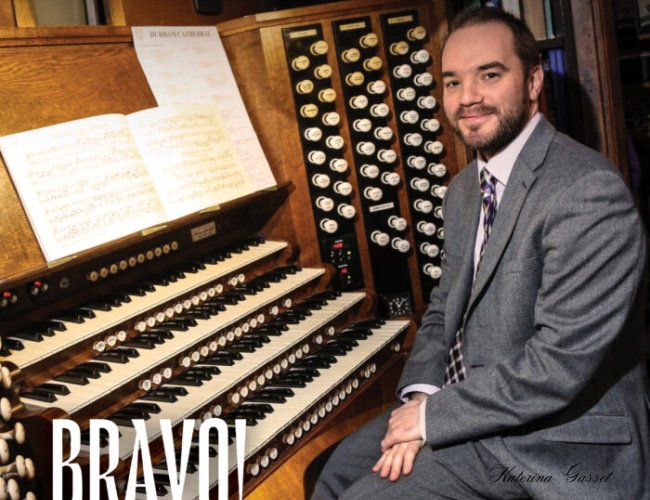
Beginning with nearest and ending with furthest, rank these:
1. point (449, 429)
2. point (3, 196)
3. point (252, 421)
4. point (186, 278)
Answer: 1. point (449, 429)
2. point (3, 196)
3. point (252, 421)
4. point (186, 278)

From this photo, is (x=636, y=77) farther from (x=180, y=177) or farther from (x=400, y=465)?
(x=400, y=465)

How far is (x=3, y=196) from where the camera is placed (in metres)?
2.51

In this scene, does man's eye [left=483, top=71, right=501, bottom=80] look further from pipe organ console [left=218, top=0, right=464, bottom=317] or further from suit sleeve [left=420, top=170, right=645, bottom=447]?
pipe organ console [left=218, top=0, right=464, bottom=317]

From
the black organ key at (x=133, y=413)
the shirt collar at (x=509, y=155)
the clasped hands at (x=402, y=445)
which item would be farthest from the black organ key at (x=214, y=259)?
the shirt collar at (x=509, y=155)

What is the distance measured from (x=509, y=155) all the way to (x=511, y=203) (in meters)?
0.22

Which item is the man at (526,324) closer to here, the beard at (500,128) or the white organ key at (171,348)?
the beard at (500,128)

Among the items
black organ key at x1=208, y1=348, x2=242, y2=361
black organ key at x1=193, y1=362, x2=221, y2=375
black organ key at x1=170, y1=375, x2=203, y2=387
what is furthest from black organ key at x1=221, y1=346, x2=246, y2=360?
black organ key at x1=170, y1=375, x2=203, y2=387

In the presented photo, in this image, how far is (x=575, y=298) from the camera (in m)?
1.95

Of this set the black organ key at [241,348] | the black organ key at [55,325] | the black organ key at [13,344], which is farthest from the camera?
the black organ key at [241,348]

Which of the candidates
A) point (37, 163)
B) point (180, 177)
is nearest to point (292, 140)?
point (180, 177)

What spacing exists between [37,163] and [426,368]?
151cm

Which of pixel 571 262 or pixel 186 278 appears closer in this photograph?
pixel 571 262

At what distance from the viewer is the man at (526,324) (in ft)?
6.41

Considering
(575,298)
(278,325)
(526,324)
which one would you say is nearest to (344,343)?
(278,325)
